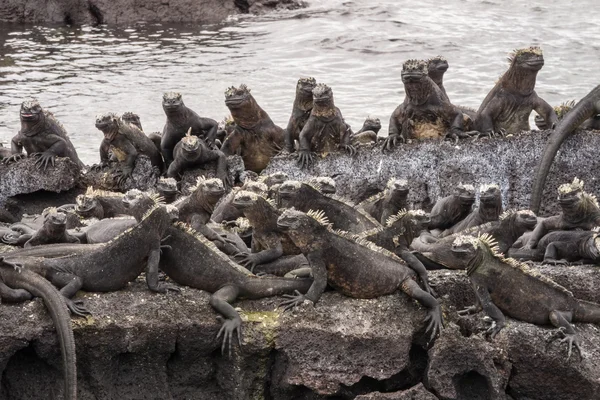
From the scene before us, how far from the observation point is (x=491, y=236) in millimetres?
9062

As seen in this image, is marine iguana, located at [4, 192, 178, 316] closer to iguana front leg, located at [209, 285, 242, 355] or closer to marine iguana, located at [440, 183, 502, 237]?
iguana front leg, located at [209, 285, 242, 355]

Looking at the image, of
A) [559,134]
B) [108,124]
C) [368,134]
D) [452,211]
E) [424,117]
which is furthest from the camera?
[368,134]

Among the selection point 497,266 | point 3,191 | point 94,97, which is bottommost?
point 94,97

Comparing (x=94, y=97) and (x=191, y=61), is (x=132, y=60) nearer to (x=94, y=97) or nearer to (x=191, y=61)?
(x=191, y=61)

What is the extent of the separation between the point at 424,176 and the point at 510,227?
7.99 ft

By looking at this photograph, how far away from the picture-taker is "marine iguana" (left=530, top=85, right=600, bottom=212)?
11.1 m

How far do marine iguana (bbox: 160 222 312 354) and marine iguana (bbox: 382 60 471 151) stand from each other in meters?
3.66

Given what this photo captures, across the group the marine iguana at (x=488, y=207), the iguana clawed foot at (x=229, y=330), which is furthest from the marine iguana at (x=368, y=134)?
the iguana clawed foot at (x=229, y=330)

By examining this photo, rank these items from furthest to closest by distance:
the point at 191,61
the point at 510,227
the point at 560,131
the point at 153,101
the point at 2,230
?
the point at 191,61 → the point at 153,101 → the point at 560,131 → the point at 2,230 → the point at 510,227

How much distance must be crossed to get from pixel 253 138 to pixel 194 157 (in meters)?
1.08

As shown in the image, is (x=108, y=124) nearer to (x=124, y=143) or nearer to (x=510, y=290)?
(x=124, y=143)

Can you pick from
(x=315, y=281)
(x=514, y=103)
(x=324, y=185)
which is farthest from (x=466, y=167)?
(x=315, y=281)

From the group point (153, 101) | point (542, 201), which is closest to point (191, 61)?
point (153, 101)

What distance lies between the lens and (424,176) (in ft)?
38.2
